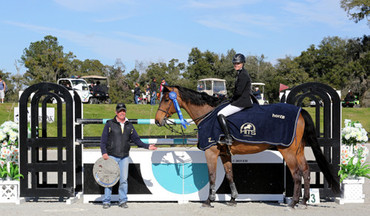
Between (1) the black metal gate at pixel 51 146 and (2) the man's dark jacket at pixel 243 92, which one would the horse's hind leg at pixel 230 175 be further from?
(1) the black metal gate at pixel 51 146

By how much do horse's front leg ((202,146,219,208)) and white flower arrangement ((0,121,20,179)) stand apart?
3.58 m

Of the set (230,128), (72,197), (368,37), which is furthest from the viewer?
(368,37)

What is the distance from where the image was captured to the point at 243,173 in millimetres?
7738

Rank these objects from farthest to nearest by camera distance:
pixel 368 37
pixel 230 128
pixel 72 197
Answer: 1. pixel 368 37
2. pixel 72 197
3. pixel 230 128

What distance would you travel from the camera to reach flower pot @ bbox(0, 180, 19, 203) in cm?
762

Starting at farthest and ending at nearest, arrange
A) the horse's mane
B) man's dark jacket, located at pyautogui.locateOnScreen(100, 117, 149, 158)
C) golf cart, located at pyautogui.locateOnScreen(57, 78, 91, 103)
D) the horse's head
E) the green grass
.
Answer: golf cart, located at pyautogui.locateOnScreen(57, 78, 91, 103) → the green grass → the horse's mane → the horse's head → man's dark jacket, located at pyautogui.locateOnScreen(100, 117, 149, 158)

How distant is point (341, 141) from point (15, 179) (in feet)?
20.2

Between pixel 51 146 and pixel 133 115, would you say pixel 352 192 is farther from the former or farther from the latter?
pixel 133 115

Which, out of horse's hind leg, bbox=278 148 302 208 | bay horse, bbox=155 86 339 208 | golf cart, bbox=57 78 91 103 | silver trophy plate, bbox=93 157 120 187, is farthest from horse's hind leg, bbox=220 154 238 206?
golf cart, bbox=57 78 91 103

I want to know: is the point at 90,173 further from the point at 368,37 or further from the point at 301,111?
the point at 368,37

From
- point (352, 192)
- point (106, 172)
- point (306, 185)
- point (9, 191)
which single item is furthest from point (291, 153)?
point (9, 191)

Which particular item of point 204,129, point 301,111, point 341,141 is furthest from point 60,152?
point 341,141

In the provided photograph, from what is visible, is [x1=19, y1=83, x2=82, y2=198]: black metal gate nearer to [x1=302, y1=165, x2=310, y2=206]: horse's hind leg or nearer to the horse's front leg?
the horse's front leg

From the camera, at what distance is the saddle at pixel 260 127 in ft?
22.5
